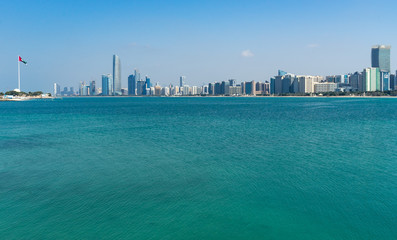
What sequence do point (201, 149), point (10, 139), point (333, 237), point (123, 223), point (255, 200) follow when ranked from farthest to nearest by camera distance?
1. point (10, 139)
2. point (201, 149)
3. point (255, 200)
4. point (123, 223)
5. point (333, 237)

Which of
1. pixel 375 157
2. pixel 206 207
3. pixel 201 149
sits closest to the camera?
pixel 206 207

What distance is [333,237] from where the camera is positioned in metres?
9.33

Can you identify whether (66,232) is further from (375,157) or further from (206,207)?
(375,157)

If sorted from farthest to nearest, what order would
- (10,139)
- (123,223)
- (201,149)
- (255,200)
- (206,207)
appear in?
(10,139), (201,149), (255,200), (206,207), (123,223)

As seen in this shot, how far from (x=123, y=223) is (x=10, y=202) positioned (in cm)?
509

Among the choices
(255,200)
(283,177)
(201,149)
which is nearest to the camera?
(255,200)

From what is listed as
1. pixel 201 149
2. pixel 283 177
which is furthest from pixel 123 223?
pixel 201 149

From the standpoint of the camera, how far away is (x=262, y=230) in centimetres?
974

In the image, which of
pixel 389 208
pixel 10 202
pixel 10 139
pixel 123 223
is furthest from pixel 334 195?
pixel 10 139

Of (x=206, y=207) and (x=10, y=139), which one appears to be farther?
(x=10, y=139)

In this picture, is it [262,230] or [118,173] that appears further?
[118,173]

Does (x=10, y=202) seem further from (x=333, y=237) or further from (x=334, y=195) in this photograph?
(x=334, y=195)

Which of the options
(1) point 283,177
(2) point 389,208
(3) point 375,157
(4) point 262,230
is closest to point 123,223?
(4) point 262,230

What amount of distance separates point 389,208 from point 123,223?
9463mm
